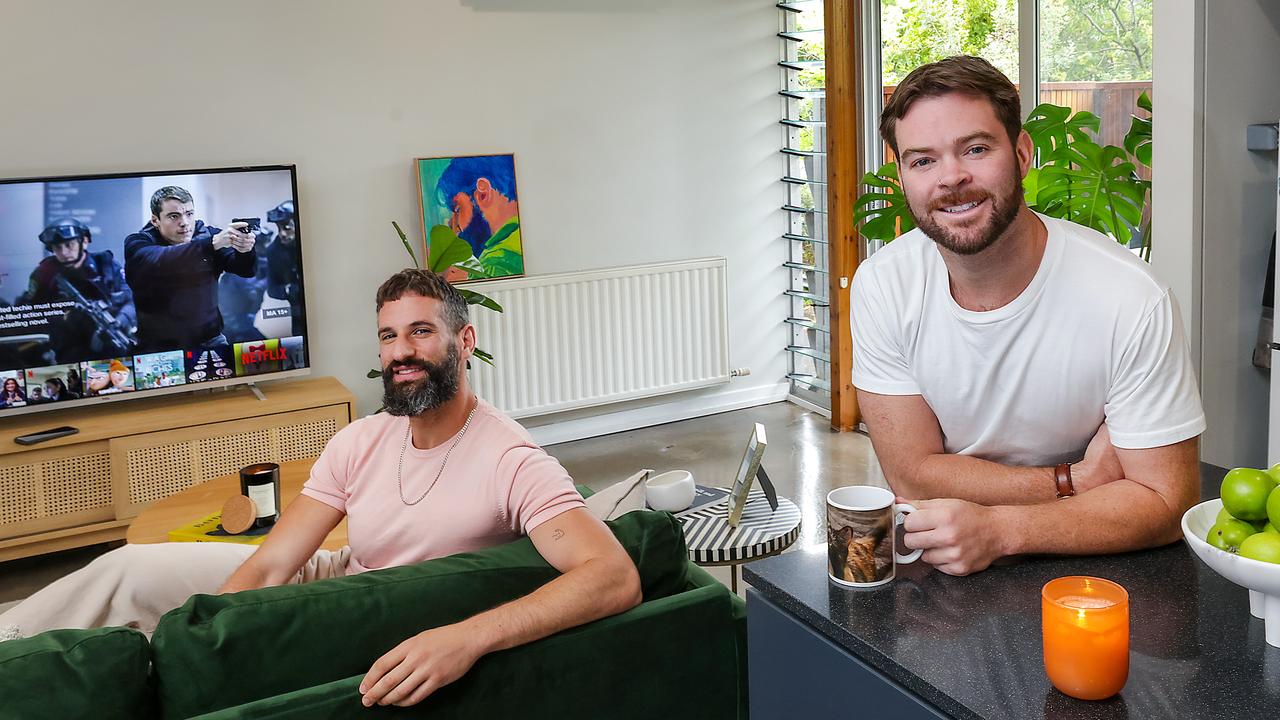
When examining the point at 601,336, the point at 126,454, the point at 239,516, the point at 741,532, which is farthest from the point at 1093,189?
the point at 126,454

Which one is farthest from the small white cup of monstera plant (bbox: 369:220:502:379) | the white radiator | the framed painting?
the white radiator

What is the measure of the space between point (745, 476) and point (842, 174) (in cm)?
305

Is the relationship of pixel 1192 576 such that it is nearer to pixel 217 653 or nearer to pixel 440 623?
pixel 440 623

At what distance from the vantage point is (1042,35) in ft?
14.4

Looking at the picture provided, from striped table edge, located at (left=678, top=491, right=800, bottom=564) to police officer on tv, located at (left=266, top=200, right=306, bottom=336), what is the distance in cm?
251

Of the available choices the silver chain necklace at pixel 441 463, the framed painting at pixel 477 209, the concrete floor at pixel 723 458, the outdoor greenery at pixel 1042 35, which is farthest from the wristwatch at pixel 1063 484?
the framed painting at pixel 477 209

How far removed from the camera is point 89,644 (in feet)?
5.16

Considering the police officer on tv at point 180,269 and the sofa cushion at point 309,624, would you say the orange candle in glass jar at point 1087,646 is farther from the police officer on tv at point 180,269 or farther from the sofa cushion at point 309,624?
the police officer on tv at point 180,269

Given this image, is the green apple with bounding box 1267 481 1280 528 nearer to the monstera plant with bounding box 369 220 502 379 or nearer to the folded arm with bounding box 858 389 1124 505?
the folded arm with bounding box 858 389 1124 505

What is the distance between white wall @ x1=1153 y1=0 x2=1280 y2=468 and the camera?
9.05 feet

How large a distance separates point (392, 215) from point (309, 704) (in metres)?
3.81

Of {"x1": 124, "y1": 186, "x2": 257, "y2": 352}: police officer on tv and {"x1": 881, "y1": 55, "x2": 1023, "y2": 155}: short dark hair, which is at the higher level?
{"x1": 881, "y1": 55, "x2": 1023, "y2": 155}: short dark hair

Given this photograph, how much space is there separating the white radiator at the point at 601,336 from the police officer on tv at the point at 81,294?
1.52 meters

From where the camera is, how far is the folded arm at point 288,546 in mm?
2273
